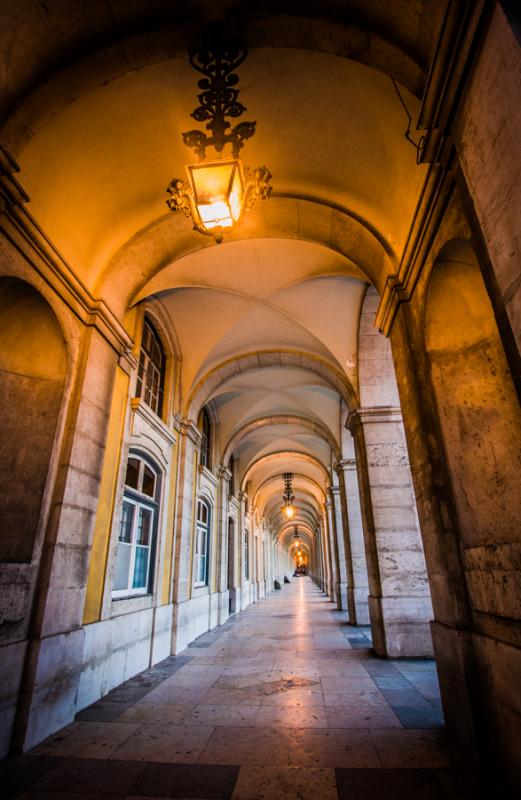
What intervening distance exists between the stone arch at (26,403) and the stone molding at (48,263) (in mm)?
270

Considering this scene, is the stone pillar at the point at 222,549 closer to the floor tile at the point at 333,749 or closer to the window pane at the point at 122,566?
the window pane at the point at 122,566

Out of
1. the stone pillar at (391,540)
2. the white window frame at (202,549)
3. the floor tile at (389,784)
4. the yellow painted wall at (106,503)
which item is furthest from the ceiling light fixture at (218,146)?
the white window frame at (202,549)

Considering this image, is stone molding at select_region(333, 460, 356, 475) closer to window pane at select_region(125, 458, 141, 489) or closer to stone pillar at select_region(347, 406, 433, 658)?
stone pillar at select_region(347, 406, 433, 658)

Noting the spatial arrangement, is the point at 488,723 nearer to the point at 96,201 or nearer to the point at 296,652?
the point at 296,652

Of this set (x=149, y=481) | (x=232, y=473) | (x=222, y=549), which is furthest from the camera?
(x=232, y=473)

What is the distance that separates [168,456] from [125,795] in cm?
516

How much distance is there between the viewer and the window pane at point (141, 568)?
6.06 meters

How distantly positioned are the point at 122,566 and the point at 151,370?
3.27 m

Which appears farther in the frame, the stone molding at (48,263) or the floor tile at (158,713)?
the floor tile at (158,713)

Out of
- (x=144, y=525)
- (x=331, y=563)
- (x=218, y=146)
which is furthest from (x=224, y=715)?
(x=331, y=563)

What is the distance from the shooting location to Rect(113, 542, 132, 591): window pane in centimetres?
547

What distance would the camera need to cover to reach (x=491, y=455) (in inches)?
119

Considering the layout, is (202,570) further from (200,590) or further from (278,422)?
(278,422)

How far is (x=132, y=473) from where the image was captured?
612 cm
